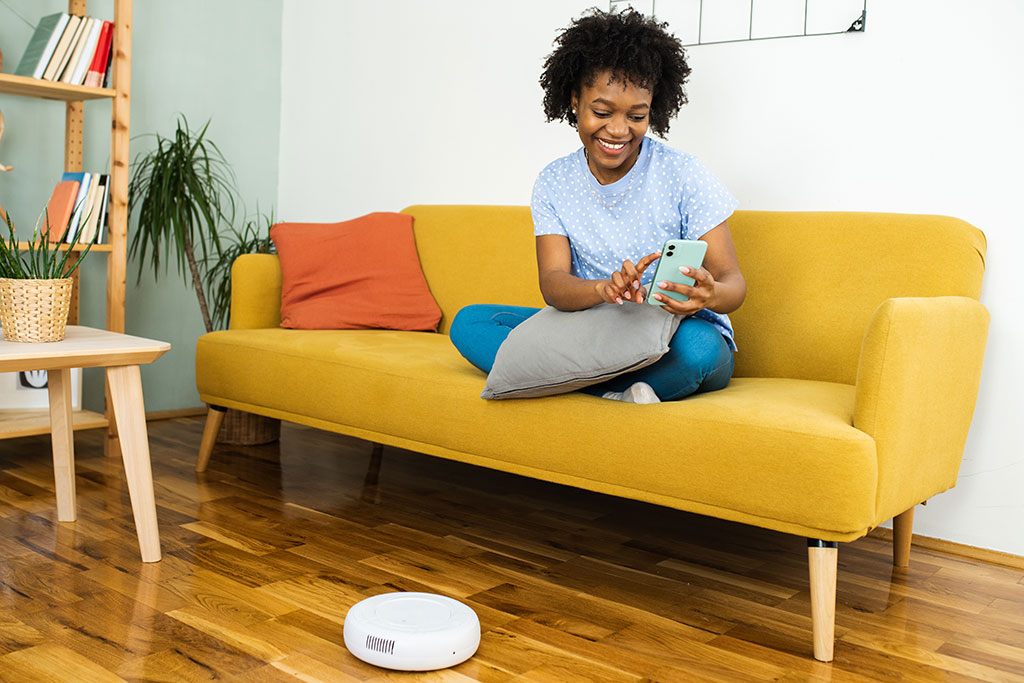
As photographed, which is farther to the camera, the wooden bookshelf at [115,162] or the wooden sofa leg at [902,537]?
the wooden bookshelf at [115,162]

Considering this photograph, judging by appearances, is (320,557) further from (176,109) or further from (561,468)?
(176,109)

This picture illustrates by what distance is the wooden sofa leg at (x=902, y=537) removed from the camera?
2.09m

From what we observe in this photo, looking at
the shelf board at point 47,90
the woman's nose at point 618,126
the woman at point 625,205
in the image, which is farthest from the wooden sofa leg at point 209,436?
the woman's nose at point 618,126

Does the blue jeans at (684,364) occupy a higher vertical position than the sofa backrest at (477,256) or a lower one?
lower

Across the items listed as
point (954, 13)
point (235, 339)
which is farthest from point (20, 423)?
point (954, 13)

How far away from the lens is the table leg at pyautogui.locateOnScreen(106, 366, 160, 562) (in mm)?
1884

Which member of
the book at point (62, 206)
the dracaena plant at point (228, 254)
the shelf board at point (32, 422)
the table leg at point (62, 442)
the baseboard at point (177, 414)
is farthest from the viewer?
the baseboard at point (177, 414)

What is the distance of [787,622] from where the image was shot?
1750mm

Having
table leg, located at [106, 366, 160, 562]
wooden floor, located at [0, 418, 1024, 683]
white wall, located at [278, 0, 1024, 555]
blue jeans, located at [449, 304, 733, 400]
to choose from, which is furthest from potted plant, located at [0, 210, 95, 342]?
white wall, located at [278, 0, 1024, 555]

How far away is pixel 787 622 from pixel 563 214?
953 millimetres

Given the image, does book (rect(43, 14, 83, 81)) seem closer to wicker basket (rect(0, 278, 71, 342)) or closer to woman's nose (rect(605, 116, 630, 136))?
wicker basket (rect(0, 278, 71, 342))

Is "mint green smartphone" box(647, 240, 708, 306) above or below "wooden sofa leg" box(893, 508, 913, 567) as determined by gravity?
above

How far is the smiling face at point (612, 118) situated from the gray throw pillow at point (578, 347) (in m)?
0.36

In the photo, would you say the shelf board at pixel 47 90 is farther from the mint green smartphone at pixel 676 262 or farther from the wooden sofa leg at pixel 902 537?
the wooden sofa leg at pixel 902 537
